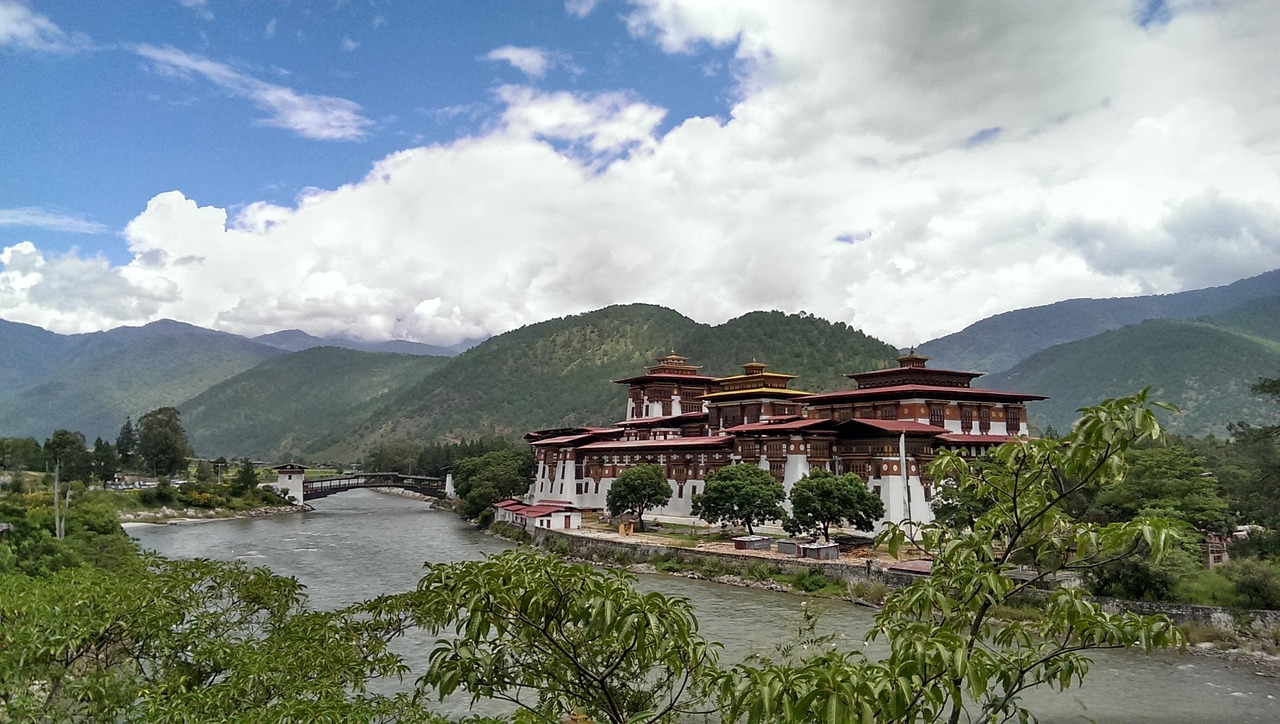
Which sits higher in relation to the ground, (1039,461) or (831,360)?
(831,360)

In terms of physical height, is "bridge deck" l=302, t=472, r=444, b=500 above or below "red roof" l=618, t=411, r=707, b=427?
below

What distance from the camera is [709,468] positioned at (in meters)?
58.4

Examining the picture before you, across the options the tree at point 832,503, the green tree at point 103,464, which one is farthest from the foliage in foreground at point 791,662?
the green tree at point 103,464

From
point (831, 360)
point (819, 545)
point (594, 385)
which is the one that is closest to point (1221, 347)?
point (831, 360)

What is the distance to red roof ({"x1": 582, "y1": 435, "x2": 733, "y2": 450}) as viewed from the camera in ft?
190

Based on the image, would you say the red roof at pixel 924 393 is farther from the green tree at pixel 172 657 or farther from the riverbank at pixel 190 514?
the riverbank at pixel 190 514

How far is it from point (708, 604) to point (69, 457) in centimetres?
8055

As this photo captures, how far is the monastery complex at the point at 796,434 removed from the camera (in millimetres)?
48094

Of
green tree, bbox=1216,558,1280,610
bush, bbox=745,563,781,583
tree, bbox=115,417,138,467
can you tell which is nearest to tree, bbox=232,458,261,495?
tree, bbox=115,417,138,467

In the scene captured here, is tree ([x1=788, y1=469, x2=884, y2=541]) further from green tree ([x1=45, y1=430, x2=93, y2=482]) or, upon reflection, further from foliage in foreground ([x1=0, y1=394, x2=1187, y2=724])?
green tree ([x1=45, y1=430, x2=93, y2=482])

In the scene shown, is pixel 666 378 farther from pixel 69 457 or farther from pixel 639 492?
pixel 69 457

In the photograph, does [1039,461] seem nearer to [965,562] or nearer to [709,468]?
[965,562]

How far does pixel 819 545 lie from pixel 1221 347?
168 meters

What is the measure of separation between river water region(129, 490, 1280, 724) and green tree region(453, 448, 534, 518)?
3.14 m
